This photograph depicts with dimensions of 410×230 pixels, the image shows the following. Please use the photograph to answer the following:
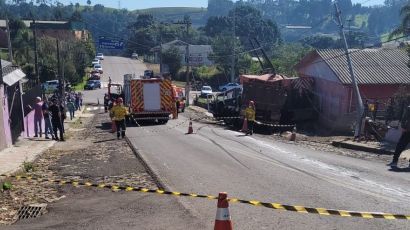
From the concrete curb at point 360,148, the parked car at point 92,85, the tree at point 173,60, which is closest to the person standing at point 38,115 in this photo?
the concrete curb at point 360,148

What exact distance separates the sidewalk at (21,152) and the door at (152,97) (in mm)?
8302

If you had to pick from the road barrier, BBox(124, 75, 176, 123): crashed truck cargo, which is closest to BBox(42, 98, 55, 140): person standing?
BBox(124, 75, 176, 123): crashed truck cargo

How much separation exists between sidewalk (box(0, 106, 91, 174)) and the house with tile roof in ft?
52.3

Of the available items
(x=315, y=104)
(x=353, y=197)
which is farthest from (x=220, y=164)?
(x=315, y=104)

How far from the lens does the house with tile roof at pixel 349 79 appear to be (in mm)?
31234

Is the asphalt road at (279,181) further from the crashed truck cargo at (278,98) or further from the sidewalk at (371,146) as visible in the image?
the crashed truck cargo at (278,98)

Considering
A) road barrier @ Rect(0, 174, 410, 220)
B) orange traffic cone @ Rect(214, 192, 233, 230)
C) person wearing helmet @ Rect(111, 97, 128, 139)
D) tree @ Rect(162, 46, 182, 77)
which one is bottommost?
tree @ Rect(162, 46, 182, 77)

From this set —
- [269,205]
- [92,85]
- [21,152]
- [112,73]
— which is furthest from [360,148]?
[112,73]

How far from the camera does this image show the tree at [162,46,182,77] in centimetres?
9262

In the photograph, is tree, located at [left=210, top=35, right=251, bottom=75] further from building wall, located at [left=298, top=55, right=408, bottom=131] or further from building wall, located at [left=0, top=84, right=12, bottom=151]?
building wall, located at [left=0, top=84, right=12, bottom=151]

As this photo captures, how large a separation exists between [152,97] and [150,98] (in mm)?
122

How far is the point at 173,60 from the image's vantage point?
93.1 m

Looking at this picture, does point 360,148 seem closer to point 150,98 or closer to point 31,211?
point 150,98

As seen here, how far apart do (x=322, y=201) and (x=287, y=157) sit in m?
6.36
